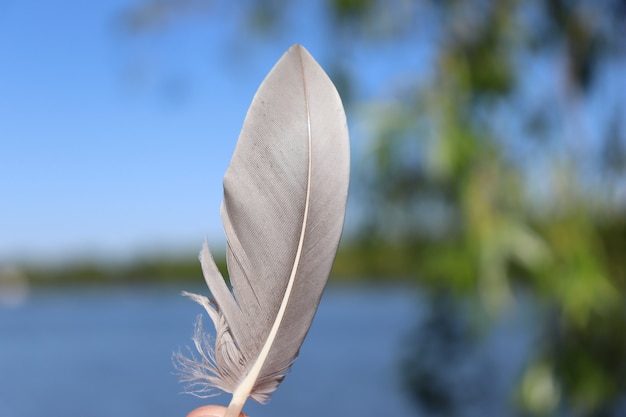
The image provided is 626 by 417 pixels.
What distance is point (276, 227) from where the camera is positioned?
2.98ft

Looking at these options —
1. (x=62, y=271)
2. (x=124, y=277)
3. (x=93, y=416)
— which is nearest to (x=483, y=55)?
(x=93, y=416)

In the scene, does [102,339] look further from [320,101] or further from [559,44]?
[320,101]

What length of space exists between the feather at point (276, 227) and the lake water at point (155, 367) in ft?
0.28

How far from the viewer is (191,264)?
89.6 ft

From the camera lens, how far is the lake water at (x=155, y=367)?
11336 mm

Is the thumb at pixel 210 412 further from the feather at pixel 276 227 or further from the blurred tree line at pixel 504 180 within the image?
the blurred tree line at pixel 504 180

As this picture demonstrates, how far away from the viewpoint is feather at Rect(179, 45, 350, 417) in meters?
0.83

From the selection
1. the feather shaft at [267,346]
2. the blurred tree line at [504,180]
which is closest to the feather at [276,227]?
the feather shaft at [267,346]

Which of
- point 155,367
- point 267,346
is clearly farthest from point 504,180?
point 155,367

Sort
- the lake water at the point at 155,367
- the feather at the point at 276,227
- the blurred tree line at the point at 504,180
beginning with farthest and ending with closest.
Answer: the lake water at the point at 155,367, the blurred tree line at the point at 504,180, the feather at the point at 276,227

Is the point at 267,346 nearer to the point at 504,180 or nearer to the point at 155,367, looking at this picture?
the point at 504,180

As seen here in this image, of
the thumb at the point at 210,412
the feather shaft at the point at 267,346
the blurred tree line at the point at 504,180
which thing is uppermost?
the blurred tree line at the point at 504,180

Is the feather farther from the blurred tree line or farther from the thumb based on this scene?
the blurred tree line

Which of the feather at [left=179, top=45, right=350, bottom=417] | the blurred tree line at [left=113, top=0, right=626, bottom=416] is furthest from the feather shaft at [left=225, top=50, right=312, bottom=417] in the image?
the blurred tree line at [left=113, top=0, right=626, bottom=416]
